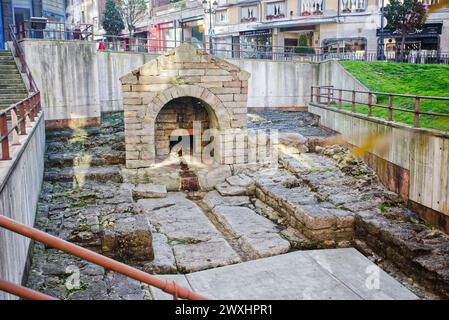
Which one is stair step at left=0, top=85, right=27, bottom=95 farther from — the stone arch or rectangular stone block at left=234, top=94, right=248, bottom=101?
rectangular stone block at left=234, top=94, right=248, bottom=101

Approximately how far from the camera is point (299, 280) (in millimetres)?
8492

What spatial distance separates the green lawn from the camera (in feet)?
49.8

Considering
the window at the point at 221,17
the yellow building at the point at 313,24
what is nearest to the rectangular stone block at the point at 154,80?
the yellow building at the point at 313,24

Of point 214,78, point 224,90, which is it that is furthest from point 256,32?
point 214,78

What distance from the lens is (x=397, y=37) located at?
109 ft

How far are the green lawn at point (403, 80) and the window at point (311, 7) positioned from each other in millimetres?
13067

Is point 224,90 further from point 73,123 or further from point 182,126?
point 73,123

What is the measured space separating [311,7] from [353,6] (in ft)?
10.7

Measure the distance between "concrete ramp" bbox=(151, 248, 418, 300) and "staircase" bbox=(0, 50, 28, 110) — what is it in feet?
34.1

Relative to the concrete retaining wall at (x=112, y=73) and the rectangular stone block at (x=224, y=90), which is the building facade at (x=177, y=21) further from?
the rectangular stone block at (x=224, y=90)

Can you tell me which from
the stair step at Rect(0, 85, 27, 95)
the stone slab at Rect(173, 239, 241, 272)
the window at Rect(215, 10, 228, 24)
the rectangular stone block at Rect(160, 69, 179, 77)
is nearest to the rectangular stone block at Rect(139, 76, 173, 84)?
the rectangular stone block at Rect(160, 69, 179, 77)
